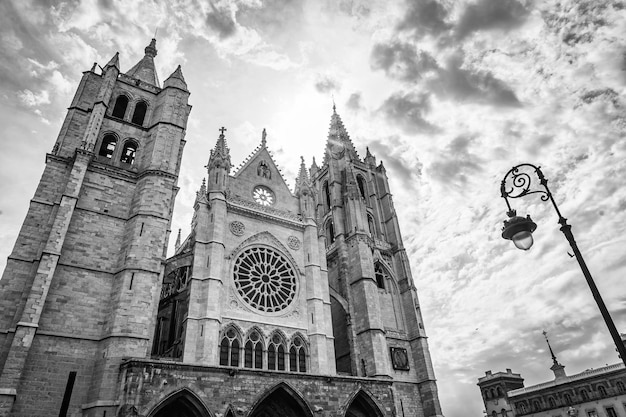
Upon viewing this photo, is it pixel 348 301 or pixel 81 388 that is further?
pixel 348 301

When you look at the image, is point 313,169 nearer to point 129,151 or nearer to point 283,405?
point 129,151

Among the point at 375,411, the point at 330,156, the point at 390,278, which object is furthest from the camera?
the point at 330,156

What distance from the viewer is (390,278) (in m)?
27.8

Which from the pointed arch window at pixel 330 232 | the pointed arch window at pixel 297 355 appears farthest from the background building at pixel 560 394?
the pointed arch window at pixel 297 355

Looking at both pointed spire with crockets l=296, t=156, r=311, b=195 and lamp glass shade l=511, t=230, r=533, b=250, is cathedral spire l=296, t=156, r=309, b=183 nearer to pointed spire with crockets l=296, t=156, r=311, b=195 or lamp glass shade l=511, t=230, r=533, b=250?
pointed spire with crockets l=296, t=156, r=311, b=195

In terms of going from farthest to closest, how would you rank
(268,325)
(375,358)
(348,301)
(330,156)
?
1. (330,156)
2. (348,301)
3. (375,358)
4. (268,325)

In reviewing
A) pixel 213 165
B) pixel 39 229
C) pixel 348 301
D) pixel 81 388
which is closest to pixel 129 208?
pixel 39 229

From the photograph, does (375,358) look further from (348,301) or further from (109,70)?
(109,70)

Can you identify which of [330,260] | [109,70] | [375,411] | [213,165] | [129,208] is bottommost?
[375,411]

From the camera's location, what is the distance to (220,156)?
74.5 ft

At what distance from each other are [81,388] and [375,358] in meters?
14.0

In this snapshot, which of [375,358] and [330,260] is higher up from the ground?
[330,260]

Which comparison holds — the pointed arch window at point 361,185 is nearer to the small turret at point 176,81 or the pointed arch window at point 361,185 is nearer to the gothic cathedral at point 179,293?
the gothic cathedral at point 179,293

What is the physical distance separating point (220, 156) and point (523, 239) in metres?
18.8
